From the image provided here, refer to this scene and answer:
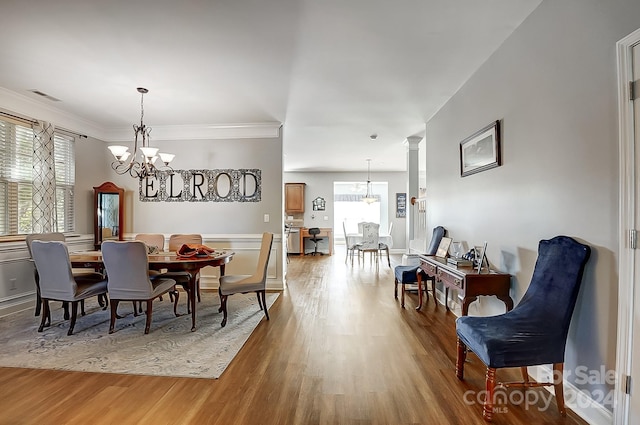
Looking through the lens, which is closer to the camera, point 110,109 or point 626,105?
point 626,105

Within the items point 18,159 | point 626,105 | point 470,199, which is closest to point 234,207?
point 18,159

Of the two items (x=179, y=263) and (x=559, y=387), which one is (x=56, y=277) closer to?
(x=179, y=263)

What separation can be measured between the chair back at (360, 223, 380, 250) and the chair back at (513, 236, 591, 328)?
16.9 feet

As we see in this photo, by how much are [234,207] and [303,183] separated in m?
4.78

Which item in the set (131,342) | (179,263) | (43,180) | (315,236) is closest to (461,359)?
(179,263)

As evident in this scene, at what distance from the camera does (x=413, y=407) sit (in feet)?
6.23

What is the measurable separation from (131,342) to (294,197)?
23.1 ft

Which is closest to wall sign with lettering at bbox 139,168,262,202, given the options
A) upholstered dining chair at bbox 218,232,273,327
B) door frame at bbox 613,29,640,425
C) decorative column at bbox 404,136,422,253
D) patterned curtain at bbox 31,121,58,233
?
patterned curtain at bbox 31,121,58,233

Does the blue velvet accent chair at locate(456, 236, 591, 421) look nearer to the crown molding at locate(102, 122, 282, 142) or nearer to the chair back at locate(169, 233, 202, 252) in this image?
the chair back at locate(169, 233, 202, 252)

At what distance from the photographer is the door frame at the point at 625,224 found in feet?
4.99

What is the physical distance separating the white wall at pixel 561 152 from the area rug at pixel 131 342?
2.47 metres

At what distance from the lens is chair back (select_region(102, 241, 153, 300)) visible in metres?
2.97

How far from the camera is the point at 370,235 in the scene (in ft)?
23.7

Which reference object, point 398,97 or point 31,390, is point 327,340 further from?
point 398,97
